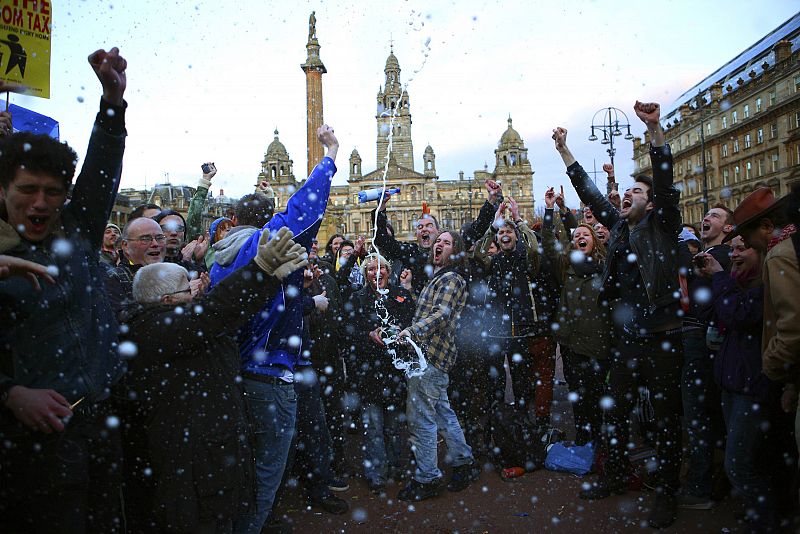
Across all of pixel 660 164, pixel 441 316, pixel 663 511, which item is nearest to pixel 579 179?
pixel 660 164

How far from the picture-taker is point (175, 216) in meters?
5.75

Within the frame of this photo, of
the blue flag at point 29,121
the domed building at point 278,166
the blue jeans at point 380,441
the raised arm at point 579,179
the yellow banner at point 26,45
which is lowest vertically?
the blue jeans at point 380,441

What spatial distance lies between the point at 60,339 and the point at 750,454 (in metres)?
4.08

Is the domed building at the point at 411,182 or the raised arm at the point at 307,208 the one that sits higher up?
the domed building at the point at 411,182

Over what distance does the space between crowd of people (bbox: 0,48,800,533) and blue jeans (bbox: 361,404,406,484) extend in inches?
0.8

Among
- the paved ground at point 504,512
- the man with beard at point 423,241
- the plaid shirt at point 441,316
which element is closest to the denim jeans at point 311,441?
the paved ground at point 504,512

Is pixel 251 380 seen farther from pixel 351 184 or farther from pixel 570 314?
pixel 351 184

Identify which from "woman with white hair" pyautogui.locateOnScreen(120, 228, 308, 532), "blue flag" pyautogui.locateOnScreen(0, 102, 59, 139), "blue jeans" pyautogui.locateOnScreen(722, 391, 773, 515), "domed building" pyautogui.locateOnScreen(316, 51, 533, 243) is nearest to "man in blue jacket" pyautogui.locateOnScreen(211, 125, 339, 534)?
"woman with white hair" pyautogui.locateOnScreen(120, 228, 308, 532)

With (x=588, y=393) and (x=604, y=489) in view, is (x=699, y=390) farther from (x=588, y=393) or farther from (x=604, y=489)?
(x=604, y=489)

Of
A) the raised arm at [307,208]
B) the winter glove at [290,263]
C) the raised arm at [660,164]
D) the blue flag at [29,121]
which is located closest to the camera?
the winter glove at [290,263]

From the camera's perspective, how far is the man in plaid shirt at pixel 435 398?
15.9ft

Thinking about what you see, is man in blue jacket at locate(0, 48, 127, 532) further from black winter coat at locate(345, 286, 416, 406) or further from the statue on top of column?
the statue on top of column

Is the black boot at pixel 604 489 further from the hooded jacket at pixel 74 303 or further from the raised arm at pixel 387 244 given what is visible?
the hooded jacket at pixel 74 303

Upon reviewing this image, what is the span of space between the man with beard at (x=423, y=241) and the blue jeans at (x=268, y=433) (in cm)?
297
